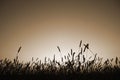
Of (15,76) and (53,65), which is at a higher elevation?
(53,65)

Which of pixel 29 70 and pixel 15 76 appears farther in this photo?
pixel 29 70

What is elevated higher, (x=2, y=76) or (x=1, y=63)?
(x=1, y=63)

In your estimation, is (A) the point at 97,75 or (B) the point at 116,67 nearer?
(A) the point at 97,75

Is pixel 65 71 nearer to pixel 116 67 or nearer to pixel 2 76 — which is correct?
pixel 2 76

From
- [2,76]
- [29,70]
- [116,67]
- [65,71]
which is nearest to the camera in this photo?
[2,76]

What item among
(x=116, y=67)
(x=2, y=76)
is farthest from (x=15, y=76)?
(x=116, y=67)

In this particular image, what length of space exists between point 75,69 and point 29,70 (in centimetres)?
113

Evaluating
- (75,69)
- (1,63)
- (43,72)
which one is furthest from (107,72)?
(1,63)

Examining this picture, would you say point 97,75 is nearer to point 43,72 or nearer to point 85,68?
point 85,68

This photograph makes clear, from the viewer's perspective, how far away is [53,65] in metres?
5.27

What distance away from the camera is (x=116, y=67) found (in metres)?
5.82

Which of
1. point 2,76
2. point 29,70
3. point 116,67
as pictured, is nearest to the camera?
point 2,76

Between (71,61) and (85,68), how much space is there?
417mm

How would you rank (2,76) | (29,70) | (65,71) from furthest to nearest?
(29,70), (65,71), (2,76)
